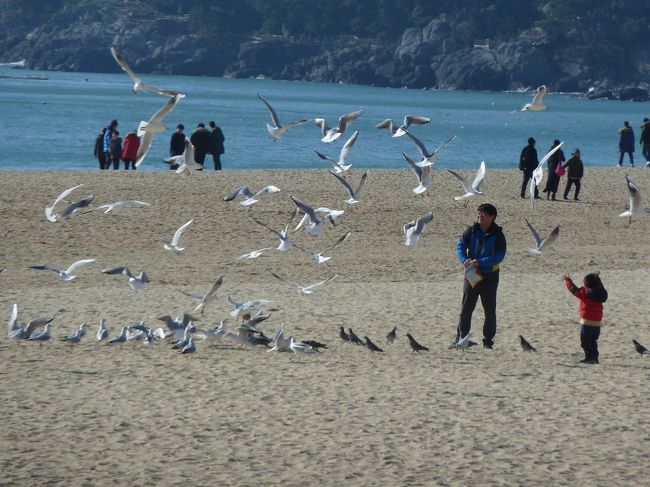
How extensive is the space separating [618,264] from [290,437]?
10.8 meters

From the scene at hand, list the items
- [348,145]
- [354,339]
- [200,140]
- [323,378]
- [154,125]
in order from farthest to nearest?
[200,140] < [348,145] < [154,125] < [354,339] < [323,378]

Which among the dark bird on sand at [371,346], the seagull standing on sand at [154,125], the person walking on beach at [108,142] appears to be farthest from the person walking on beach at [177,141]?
the dark bird on sand at [371,346]

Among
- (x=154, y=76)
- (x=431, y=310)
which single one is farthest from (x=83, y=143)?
(x=154, y=76)

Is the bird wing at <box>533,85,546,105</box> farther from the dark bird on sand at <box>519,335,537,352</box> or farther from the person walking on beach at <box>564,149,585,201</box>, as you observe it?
the person walking on beach at <box>564,149,585,201</box>

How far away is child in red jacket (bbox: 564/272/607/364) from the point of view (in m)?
10.8

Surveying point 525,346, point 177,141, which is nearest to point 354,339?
point 525,346

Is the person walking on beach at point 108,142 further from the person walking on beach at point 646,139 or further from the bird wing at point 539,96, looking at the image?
the bird wing at point 539,96

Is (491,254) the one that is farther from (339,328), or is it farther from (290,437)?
(290,437)

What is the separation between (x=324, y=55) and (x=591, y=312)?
538 feet

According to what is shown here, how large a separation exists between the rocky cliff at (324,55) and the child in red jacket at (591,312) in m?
147

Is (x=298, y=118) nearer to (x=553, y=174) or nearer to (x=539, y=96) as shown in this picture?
(x=553, y=174)

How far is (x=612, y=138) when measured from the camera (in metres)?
79.5

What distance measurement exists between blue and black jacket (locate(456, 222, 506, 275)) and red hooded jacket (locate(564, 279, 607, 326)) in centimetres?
68

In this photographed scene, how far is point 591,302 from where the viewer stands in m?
10.9
